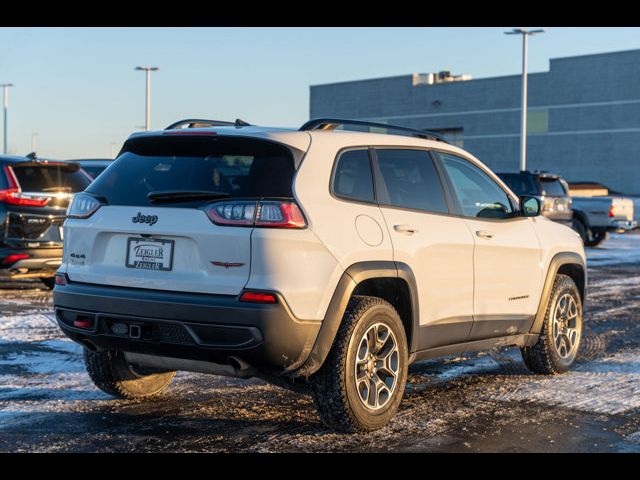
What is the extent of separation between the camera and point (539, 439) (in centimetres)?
552

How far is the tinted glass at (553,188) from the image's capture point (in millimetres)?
21922

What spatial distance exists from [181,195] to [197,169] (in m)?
0.20

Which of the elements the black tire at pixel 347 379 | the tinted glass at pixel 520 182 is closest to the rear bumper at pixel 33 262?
the black tire at pixel 347 379

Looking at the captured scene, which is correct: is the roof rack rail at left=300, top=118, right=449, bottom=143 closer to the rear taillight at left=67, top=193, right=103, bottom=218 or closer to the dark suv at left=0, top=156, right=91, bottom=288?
the rear taillight at left=67, top=193, right=103, bottom=218

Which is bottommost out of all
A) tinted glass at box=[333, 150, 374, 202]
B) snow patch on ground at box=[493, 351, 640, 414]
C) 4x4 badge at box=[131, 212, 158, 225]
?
snow patch on ground at box=[493, 351, 640, 414]

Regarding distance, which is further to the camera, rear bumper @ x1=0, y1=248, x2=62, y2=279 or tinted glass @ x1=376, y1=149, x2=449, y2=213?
rear bumper @ x1=0, y1=248, x2=62, y2=279

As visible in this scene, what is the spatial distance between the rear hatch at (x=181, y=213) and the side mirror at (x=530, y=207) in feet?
8.19

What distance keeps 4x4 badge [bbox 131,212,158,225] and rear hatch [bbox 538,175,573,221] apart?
17033mm

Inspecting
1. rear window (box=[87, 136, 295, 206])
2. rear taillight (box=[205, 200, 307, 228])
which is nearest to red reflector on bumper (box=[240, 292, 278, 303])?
rear taillight (box=[205, 200, 307, 228])

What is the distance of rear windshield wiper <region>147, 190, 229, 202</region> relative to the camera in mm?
5324

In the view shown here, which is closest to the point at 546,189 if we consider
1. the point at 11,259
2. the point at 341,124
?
the point at 11,259

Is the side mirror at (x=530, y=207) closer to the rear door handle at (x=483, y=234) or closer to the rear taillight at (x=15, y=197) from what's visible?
the rear door handle at (x=483, y=234)

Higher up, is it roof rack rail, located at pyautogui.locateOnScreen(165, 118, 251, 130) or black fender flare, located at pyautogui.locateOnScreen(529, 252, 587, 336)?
roof rack rail, located at pyautogui.locateOnScreen(165, 118, 251, 130)
